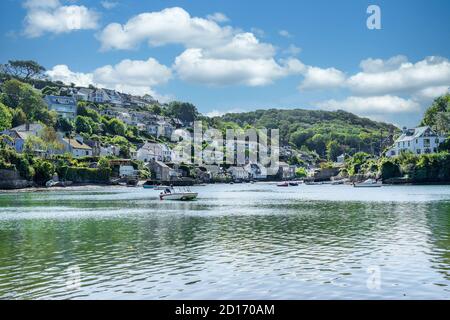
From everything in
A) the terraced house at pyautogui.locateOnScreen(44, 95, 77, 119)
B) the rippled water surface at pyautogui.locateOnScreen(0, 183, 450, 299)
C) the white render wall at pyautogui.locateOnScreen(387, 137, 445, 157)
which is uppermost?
the terraced house at pyautogui.locateOnScreen(44, 95, 77, 119)

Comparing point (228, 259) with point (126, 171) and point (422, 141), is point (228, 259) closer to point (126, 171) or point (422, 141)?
point (126, 171)

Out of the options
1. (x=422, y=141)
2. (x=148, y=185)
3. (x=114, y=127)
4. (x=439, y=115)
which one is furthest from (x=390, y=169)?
(x=114, y=127)

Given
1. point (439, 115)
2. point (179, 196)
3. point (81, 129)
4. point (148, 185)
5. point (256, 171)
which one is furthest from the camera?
point (256, 171)

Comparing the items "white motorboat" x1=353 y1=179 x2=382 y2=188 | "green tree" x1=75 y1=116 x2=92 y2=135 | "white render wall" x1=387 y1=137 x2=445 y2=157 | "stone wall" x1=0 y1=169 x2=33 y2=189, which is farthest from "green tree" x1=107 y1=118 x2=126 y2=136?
"white render wall" x1=387 y1=137 x2=445 y2=157

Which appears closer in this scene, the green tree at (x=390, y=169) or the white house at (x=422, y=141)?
the green tree at (x=390, y=169)

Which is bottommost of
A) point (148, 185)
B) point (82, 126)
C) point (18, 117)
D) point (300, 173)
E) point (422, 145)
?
point (148, 185)

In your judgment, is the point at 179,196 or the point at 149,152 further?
the point at 149,152

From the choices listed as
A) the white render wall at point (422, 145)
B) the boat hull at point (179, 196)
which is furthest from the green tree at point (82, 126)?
the white render wall at point (422, 145)

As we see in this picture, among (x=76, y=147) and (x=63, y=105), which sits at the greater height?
(x=63, y=105)

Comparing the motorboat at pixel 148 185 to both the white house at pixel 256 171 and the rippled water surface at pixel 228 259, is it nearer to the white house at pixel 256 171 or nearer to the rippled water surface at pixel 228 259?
the white house at pixel 256 171

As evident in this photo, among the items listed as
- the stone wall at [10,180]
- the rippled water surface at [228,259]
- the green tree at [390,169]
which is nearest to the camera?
the rippled water surface at [228,259]

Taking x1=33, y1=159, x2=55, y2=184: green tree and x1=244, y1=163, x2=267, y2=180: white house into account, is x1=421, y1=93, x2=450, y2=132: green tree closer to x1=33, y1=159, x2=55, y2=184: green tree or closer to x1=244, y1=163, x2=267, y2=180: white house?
x1=244, y1=163, x2=267, y2=180: white house
